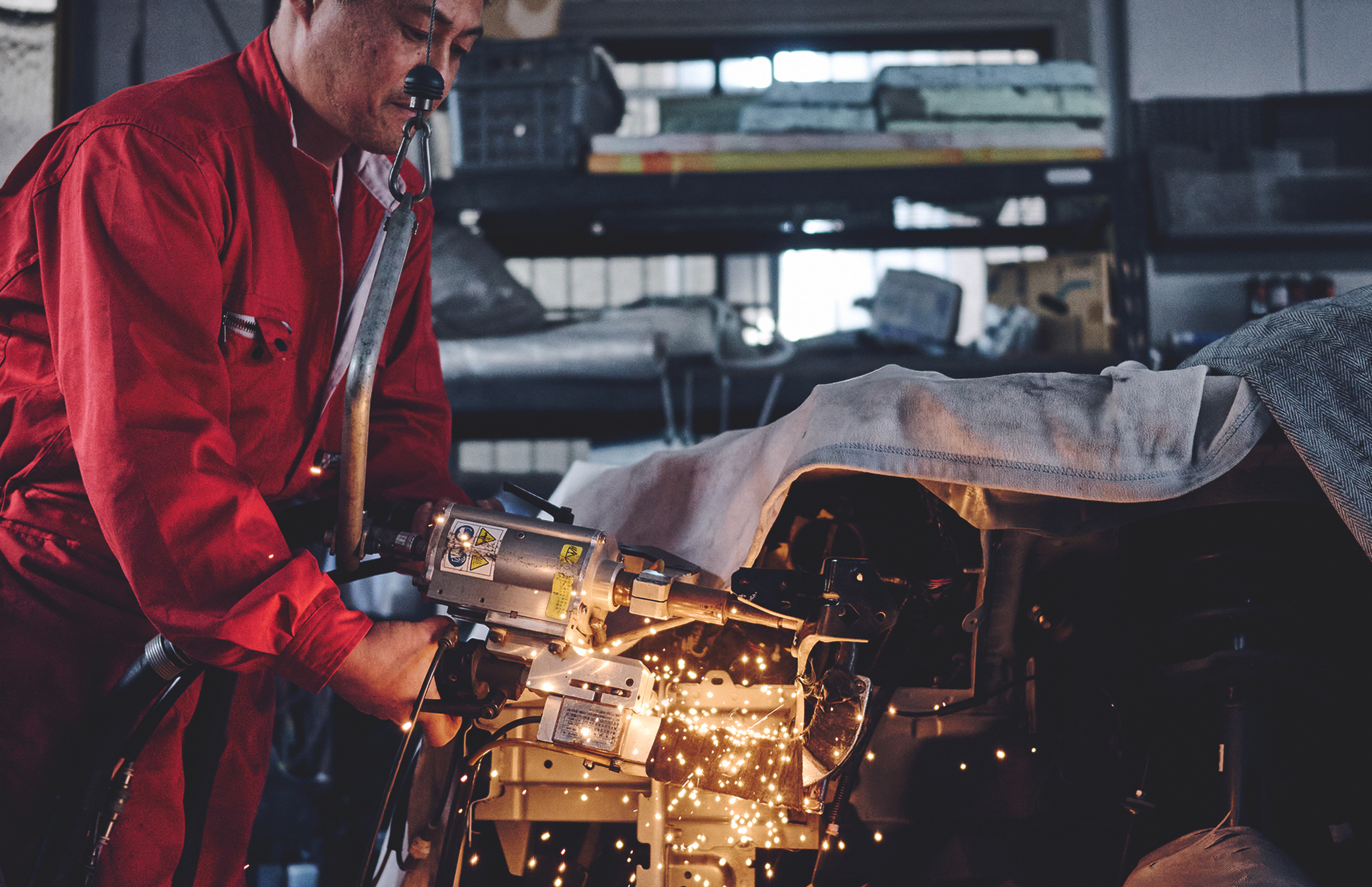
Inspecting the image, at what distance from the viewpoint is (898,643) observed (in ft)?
3.30

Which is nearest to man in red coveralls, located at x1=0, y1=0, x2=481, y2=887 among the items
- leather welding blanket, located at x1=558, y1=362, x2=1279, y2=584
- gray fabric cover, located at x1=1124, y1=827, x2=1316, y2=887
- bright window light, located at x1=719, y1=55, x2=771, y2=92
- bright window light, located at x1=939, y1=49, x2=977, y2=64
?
leather welding blanket, located at x1=558, y1=362, x2=1279, y2=584

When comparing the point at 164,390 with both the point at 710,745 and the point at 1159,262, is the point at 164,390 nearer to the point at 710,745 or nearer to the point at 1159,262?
the point at 710,745

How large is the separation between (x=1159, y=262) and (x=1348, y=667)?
2480 mm

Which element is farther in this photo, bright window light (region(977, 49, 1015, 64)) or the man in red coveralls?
bright window light (region(977, 49, 1015, 64))

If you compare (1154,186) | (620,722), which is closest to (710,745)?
(620,722)

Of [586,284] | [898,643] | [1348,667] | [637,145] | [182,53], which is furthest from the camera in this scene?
[586,284]

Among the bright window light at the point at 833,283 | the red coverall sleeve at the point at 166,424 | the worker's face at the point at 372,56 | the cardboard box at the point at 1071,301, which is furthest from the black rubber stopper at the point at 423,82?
the bright window light at the point at 833,283

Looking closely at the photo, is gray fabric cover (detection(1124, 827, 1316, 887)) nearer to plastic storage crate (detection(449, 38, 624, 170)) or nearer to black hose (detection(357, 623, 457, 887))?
black hose (detection(357, 623, 457, 887))

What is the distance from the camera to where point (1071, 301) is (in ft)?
8.38

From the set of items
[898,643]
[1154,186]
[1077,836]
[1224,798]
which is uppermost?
[1154,186]

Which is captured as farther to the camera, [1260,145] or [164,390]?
[1260,145]

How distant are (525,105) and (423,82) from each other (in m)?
1.68

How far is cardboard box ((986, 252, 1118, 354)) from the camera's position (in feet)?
8.13

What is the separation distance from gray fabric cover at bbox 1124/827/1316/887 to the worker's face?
1.06 m
